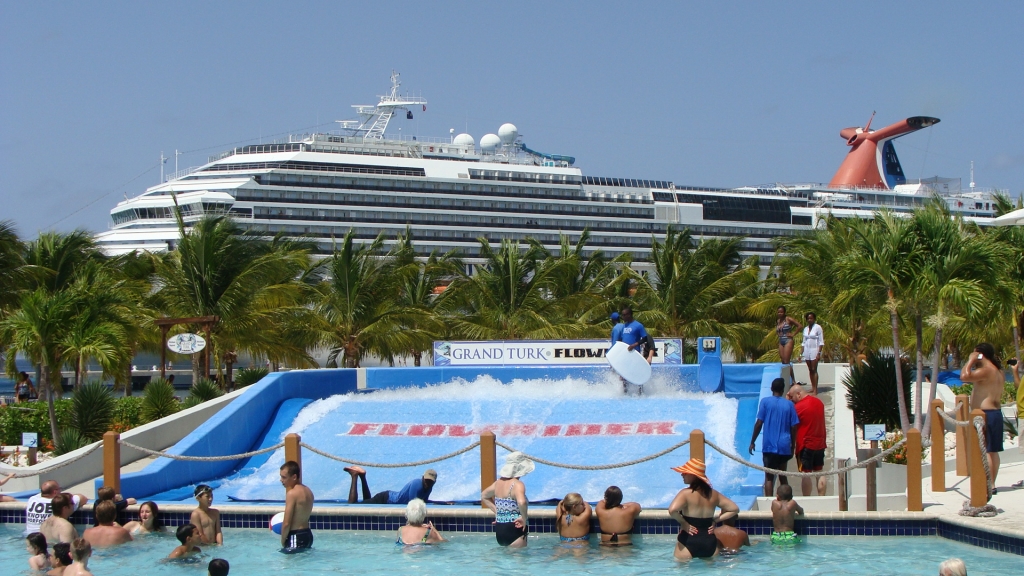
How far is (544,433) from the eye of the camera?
14578mm

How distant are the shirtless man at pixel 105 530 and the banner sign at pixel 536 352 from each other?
31.7ft

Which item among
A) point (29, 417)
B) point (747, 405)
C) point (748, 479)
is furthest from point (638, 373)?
point (29, 417)

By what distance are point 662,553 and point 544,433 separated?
17.6 feet

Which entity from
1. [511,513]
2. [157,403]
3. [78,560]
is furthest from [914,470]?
[157,403]

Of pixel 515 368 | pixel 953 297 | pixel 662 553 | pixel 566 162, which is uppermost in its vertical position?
pixel 566 162

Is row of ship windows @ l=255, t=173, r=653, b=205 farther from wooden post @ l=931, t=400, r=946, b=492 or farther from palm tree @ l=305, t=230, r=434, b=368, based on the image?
wooden post @ l=931, t=400, r=946, b=492

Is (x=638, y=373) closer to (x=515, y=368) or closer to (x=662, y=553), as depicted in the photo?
(x=515, y=368)

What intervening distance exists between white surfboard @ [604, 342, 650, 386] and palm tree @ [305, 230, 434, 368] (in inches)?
456

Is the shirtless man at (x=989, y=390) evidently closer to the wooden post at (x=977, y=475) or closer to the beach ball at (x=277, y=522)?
the wooden post at (x=977, y=475)

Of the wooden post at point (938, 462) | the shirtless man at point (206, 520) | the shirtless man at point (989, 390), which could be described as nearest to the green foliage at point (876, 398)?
the wooden post at point (938, 462)

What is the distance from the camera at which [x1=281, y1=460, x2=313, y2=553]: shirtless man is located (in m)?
9.25

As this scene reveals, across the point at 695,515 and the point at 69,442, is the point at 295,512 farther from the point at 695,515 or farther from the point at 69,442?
the point at 69,442

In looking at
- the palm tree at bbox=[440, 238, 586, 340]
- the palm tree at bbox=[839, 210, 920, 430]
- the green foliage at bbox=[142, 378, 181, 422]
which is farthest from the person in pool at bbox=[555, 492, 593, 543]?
the palm tree at bbox=[440, 238, 586, 340]

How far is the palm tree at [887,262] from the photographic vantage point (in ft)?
46.3
